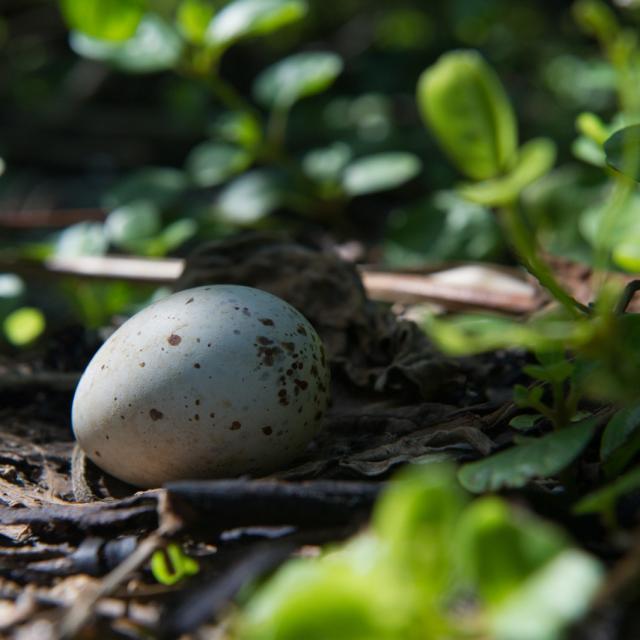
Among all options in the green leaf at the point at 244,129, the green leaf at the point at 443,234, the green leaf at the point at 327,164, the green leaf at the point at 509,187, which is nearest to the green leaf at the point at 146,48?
the green leaf at the point at 244,129

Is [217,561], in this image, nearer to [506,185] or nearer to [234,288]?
[234,288]

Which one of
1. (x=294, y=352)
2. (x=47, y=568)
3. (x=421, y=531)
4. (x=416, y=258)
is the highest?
(x=421, y=531)

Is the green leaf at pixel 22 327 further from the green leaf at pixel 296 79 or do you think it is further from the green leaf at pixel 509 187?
the green leaf at pixel 509 187

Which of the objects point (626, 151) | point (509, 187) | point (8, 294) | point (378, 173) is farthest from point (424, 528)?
point (378, 173)

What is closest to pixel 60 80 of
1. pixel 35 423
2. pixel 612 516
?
pixel 35 423

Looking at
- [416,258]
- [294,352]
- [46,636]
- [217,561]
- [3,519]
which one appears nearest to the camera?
[46,636]

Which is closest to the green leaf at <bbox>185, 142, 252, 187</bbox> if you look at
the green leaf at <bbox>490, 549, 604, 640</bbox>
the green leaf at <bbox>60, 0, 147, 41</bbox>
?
the green leaf at <bbox>60, 0, 147, 41</bbox>
